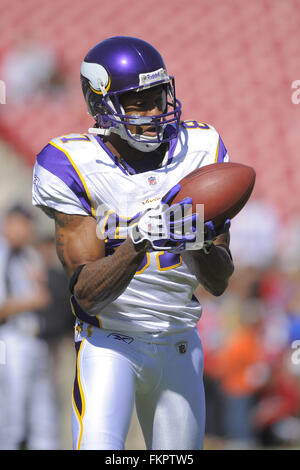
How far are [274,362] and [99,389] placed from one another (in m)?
2.47

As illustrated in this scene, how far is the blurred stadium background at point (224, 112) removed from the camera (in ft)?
14.3

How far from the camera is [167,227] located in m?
1.87

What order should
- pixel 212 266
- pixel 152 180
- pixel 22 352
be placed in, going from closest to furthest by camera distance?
pixel 212 266 < pixel 152 180 < pixel 22 352

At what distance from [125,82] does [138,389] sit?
2.98 feet

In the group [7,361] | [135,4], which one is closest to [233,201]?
[7,361]

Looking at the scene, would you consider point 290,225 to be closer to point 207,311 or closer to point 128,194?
point 207,311

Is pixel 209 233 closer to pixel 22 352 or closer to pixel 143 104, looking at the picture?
pixel 143 104

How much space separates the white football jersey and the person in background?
1935 mm

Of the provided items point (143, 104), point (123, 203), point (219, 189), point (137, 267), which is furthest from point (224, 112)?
point (137, 267)

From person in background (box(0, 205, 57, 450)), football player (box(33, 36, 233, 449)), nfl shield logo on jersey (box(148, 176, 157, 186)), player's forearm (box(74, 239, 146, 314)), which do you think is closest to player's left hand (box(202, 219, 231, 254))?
Result: football player (box(33, 36, 233, 449))

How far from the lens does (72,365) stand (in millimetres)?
4676

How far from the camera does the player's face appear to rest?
7.08 ft

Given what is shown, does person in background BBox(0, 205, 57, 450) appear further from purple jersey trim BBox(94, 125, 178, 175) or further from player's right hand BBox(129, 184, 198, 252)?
player's right hand BBox(129, 184, 198, 252)

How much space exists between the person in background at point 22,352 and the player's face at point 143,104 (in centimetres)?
209
